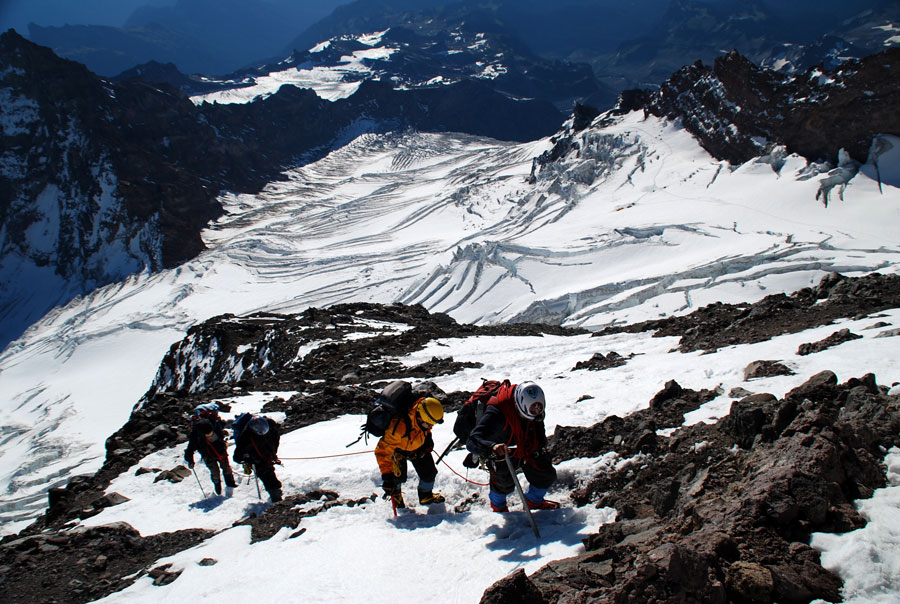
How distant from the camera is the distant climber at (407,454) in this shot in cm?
552

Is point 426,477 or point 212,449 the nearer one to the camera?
point 426,477

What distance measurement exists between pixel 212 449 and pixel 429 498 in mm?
3638

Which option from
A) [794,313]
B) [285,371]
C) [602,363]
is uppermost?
[285,371]

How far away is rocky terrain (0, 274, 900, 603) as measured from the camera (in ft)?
9.11

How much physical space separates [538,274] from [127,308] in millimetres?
50118

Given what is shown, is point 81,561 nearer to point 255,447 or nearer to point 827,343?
point 255,447

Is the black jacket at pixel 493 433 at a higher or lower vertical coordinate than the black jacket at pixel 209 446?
higher

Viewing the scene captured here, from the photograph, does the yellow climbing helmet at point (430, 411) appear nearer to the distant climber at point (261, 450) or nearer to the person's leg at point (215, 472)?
the distant climber at point (261, 450)

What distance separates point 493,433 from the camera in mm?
4812

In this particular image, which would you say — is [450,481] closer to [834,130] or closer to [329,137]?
[834,130]

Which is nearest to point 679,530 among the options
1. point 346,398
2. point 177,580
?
point 177,580

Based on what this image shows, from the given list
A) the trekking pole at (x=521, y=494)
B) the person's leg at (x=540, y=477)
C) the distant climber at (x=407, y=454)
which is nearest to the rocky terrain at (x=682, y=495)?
the person's leg at (x=540, y=477)

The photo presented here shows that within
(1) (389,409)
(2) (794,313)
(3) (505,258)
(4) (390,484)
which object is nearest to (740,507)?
(1) (389,409)

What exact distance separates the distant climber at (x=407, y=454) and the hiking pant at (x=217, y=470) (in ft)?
10.4
